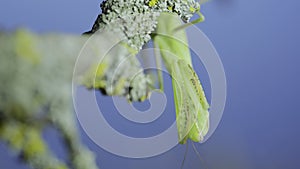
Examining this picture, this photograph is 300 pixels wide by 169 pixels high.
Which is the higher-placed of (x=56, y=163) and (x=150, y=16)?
(x=150, y=16)

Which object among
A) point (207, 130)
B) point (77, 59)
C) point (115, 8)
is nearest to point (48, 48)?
point (77, 59)

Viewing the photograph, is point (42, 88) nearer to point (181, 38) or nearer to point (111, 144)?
point (111, 144)

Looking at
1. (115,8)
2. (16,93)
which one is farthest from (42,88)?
(115,8)

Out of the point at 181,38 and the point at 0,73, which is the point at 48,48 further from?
the point at 181,38

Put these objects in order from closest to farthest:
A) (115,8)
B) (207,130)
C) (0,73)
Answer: (0,73)
(115,8)
(207,130)

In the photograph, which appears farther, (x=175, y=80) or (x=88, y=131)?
(x=175, y=80)

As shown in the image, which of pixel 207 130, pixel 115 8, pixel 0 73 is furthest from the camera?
pixel 207 130
